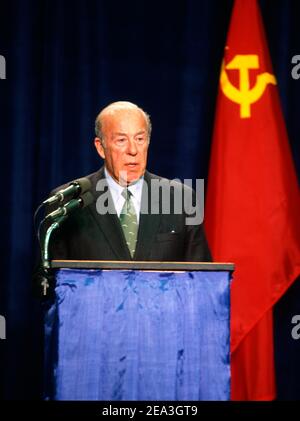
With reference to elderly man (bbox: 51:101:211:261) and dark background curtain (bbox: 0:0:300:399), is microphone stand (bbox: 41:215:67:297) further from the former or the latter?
dark background curtain (bbox: 0:0:300:399)

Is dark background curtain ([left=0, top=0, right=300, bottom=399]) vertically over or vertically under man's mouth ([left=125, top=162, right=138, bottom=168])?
over

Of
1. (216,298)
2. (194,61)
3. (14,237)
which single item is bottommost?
(216,298)

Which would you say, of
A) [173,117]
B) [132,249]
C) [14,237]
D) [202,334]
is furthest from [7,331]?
[202,334]

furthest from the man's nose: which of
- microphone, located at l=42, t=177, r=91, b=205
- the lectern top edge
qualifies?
the lectern top edge

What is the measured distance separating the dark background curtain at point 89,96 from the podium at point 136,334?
1.48m

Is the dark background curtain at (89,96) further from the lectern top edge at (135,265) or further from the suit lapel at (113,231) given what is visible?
the lectern top edge at (135,265)

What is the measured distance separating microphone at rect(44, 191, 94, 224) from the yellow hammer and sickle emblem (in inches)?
57.2

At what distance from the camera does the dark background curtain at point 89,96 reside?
3480mm

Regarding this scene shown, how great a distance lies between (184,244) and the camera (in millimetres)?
2713

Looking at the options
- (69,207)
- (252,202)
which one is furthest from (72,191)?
(252,202)

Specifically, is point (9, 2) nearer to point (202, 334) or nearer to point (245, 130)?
point (245, 130)

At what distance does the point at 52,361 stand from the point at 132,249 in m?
Answer: 0.67

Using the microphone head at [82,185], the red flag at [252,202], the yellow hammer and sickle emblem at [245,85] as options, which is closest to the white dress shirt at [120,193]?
the microphone head at [82,185]

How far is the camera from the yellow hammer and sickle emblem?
137 inches
